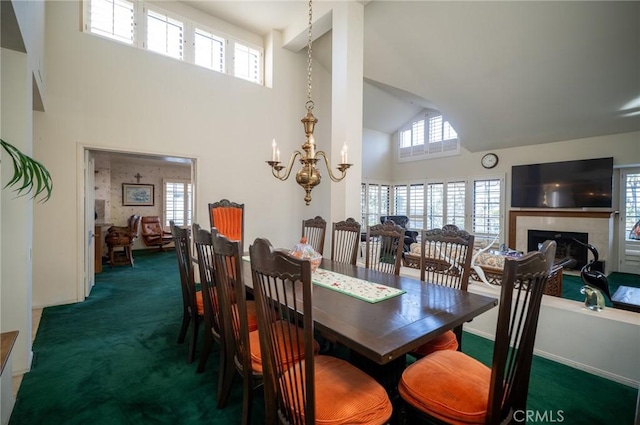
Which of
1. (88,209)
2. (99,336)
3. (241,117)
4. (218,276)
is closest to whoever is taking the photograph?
(218,276)

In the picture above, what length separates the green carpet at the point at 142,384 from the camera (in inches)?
66.4

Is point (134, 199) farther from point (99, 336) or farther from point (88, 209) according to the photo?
point (99, 336)

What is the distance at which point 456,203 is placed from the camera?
7.19m

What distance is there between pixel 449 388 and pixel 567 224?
6.01m

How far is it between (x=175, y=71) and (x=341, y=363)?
4558 millimetres

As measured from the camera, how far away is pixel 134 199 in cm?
756

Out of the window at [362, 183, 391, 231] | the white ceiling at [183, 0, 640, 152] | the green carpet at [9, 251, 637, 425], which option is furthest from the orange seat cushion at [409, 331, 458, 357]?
the window at [362, 183, 391, 231]

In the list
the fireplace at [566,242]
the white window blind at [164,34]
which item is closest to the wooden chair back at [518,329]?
the white window blind at [164,34]

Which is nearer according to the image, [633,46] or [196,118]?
[633,46]

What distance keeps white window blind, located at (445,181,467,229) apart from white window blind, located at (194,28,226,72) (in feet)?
19.2

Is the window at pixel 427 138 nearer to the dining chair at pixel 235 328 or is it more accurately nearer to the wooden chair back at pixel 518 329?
the wooden chair back at pixel 518 329

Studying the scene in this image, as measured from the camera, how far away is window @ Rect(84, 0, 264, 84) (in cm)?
382

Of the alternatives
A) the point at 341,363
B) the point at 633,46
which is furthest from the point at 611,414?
the point at 633,46

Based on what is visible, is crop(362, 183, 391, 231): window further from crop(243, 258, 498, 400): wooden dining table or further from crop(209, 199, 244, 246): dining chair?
crop(243, 258, 498, 400): wooden dining table
